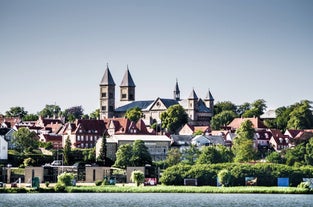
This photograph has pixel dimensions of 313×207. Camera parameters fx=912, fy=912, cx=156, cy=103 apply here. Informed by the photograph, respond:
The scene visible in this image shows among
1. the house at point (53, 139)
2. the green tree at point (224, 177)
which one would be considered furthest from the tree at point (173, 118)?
the green tree at point (224, 177)

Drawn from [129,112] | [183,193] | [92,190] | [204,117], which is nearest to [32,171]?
[92,190]

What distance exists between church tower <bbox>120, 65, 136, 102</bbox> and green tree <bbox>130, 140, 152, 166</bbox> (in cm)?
6631

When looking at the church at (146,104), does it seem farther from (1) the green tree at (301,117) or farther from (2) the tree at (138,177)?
(2) the tree at (138,177)

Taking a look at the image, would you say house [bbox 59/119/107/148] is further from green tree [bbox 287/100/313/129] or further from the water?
the water

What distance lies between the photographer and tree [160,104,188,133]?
146m

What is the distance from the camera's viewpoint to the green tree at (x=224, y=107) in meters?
170

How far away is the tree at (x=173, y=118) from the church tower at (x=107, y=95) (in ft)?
73.4

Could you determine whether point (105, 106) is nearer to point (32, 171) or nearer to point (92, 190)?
point (32, 171)

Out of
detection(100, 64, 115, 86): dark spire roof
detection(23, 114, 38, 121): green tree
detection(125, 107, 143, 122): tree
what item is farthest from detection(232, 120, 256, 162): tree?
detection(23, 114, 38, 121): green tree

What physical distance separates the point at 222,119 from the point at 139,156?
5298cm

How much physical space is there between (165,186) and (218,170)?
5907 mm

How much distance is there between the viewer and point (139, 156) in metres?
105

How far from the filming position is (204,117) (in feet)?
530

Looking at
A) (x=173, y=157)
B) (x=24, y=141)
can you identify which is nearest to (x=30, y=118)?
(x=24, y=141)
